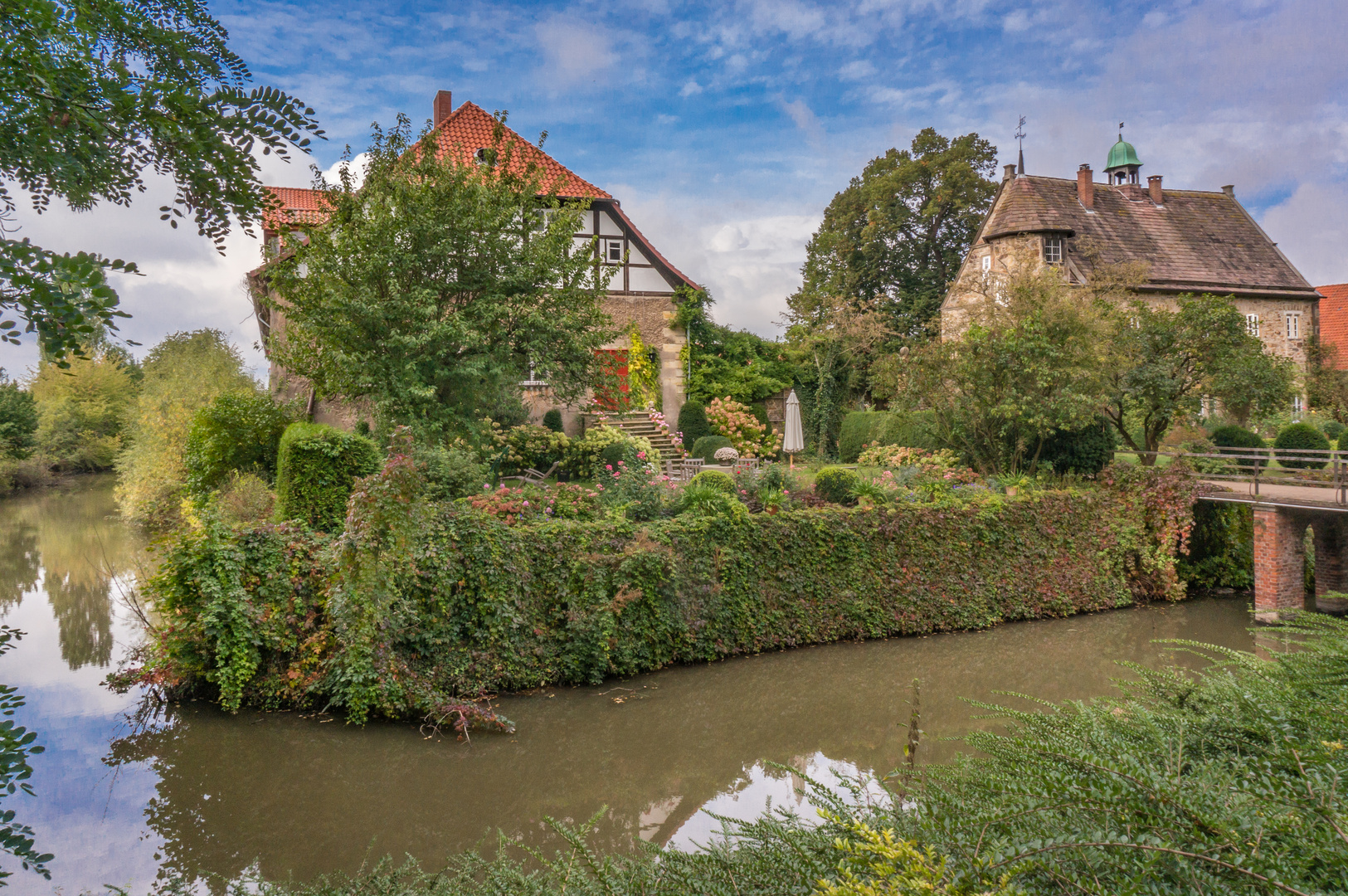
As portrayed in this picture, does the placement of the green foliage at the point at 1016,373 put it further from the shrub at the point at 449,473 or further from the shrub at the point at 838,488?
the shrub at the point at 449,473

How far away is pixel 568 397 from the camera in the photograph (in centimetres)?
1397

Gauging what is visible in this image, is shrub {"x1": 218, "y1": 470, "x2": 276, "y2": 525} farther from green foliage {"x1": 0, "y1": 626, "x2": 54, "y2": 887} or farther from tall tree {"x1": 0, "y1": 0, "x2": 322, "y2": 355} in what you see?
green foliage {"x1": 0, "y1": 626, "x2": 54, "y2": 887}

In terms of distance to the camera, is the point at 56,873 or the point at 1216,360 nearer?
the point at 56,873

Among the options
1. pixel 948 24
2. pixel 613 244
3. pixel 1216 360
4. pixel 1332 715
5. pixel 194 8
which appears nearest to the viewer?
pixel 1332 715

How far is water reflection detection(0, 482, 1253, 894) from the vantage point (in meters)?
5.39


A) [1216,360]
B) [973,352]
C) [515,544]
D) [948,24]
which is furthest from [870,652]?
[1216,360]

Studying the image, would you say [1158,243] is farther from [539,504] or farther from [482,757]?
[482,757]

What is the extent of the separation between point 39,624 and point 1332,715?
48.0 feet

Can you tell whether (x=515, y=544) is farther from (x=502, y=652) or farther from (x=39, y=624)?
(x=39, y=624)

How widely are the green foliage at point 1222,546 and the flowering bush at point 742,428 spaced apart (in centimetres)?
1036

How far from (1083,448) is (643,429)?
10791 mm

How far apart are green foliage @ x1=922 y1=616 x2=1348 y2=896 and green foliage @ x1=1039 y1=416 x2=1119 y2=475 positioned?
13.5 meters

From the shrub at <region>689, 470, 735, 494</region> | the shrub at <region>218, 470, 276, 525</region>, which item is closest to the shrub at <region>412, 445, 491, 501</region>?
the shrub at <region>218, 470, 276, 525</region>

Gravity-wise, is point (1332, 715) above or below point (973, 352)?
below
